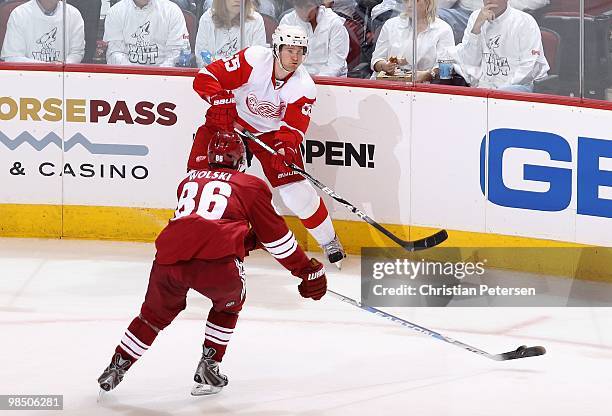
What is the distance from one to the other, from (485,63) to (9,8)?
2498 millimetres

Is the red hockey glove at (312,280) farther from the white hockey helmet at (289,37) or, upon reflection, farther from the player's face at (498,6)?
the player's face at (498,6)

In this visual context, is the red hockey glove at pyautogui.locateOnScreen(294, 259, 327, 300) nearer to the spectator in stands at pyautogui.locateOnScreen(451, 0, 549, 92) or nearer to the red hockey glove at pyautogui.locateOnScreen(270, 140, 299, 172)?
the red hockey glove at pyautogui.locateOnScreen(270, 140, 299, 172)

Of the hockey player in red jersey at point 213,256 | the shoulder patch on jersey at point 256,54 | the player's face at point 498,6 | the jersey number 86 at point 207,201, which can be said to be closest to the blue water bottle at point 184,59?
the shoulder patch on jersey at point 256,54

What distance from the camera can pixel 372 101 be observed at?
6.81 m

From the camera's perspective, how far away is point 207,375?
15.3ft

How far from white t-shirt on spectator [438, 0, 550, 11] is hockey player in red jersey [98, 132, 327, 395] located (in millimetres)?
2168

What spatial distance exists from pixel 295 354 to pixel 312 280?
0.72 metres

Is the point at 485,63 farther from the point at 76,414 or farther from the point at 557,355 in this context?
the point at 76,414

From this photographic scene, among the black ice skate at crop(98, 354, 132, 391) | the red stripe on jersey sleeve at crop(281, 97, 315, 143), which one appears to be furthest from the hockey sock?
the black ice skate at crop(98, 354, 132, 391)

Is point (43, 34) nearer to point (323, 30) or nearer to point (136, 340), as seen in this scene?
point (323, 30)

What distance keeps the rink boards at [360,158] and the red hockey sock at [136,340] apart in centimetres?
245

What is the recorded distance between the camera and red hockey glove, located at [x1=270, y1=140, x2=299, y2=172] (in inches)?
254

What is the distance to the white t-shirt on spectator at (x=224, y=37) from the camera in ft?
23.1

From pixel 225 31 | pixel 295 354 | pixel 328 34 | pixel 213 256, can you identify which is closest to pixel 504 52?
pixel 328 34
